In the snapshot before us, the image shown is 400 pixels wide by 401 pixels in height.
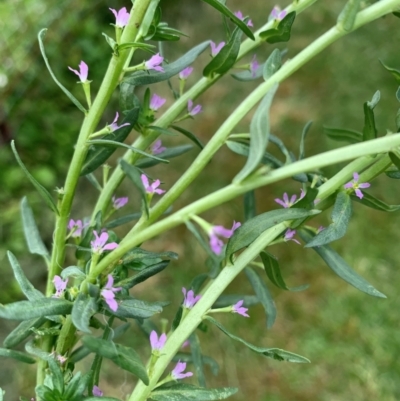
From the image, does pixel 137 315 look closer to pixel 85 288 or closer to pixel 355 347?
pixel 85 288

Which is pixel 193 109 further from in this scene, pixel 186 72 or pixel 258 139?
pixel 258 139

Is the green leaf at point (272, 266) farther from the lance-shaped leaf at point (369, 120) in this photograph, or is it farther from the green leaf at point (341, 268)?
the lance-shaped leaf at point (369, 120)

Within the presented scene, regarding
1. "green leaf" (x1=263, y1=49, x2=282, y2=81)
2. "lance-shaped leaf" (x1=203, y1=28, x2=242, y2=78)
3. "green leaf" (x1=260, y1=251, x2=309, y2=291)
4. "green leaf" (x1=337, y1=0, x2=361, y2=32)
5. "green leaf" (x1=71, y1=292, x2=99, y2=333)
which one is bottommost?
"green leaf" (x1=260, y1=251, x2=309, y2=291)

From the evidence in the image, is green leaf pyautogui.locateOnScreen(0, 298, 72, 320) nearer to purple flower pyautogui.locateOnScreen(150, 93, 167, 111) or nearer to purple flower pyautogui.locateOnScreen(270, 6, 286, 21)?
purple flower pyautogui.locateOnScreen(150, 93, 167, 111)

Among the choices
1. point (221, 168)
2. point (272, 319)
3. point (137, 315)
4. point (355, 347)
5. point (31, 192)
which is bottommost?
point (355, 347)

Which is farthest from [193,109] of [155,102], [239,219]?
[239,219]

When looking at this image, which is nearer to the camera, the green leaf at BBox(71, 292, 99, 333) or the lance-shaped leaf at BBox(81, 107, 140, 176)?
the green leaf at BBox(71, 292, 99, 333)

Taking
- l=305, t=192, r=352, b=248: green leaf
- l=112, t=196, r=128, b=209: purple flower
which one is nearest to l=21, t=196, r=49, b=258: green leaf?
l=112, t=196, r=128, b=209: purple flower

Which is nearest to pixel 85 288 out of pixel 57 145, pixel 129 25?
pixel 129 25
